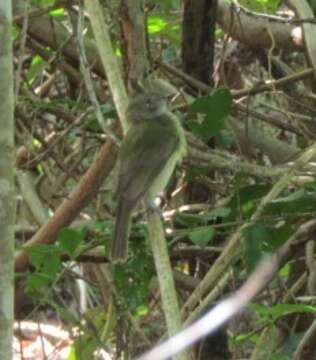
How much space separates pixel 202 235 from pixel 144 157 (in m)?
1.09

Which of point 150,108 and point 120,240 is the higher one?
point 150,108

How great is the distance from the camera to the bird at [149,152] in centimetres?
422

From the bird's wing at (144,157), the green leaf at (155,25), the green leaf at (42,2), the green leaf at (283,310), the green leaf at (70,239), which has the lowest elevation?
the green leaf at (283,310)

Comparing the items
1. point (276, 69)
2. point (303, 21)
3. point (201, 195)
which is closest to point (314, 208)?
point (303, 21)

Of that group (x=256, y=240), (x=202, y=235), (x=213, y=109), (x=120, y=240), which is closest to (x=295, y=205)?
(x=256, y=240)

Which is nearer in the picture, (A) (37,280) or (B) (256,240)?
(B) (256,240)

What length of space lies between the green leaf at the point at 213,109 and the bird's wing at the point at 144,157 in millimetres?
462

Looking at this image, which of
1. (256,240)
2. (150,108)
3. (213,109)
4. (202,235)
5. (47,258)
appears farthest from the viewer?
(150,108)

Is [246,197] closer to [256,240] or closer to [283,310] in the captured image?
[256,240]

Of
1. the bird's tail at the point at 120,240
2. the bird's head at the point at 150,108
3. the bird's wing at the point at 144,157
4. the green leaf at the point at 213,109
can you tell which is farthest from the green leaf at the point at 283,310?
the bird's head at the point at 150,108

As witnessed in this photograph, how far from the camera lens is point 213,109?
12.3ft

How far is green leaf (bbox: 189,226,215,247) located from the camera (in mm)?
3441

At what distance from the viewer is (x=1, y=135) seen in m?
2.83

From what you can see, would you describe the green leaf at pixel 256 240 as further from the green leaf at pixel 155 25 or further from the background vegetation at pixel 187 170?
the green leaf at pixel 155 25
